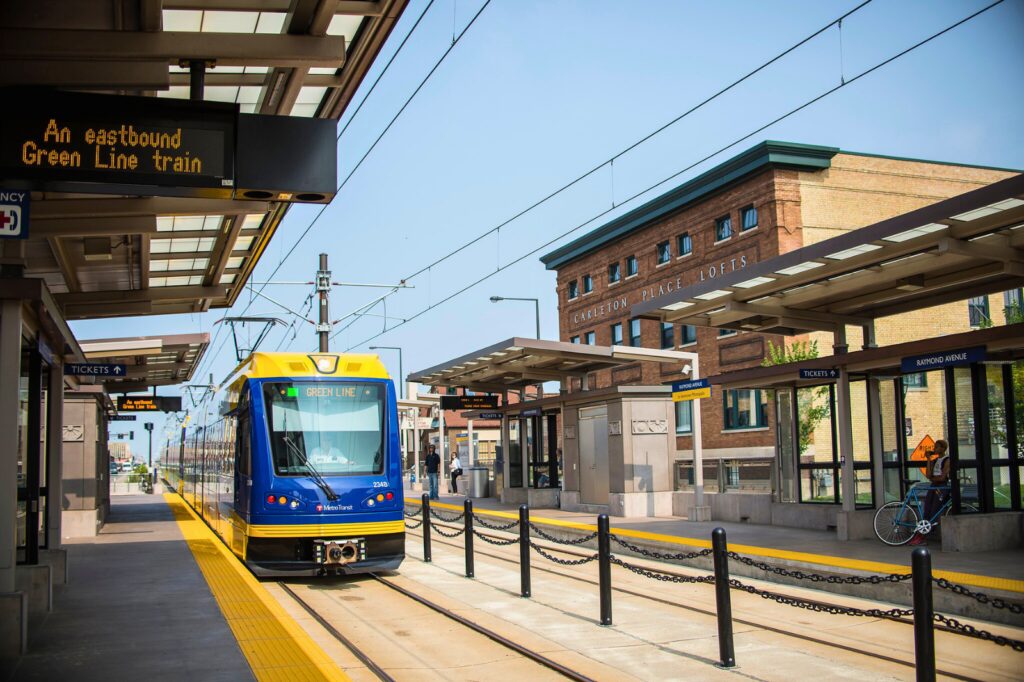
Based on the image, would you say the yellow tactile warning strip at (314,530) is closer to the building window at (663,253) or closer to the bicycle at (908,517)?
the bicycle at (908,517)

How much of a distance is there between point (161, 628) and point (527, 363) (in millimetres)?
16046

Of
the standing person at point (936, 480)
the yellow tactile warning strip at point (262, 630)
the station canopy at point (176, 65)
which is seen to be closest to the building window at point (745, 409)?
the standing person at point (936, 480)

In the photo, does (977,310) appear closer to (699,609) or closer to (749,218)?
(749,218)

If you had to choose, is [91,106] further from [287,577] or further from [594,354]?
[594,354]

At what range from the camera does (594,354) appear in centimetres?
2330

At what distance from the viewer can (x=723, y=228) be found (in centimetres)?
3994

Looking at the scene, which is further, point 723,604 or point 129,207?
point 129,207

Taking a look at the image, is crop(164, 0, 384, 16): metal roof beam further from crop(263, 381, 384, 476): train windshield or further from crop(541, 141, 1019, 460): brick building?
crop(541, 141, 1019, 460): brick building

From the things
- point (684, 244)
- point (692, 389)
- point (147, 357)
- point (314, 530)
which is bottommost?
point (314, 530)

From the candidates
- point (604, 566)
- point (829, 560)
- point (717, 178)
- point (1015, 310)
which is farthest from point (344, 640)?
point (717, 178)

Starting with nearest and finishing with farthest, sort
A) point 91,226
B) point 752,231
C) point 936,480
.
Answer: point 91,226 → point 936,480 → point 752,231

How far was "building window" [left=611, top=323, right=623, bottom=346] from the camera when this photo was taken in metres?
47.7

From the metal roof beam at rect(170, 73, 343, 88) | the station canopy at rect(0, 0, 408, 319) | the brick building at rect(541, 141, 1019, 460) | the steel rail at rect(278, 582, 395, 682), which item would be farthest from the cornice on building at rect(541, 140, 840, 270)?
the metal roof beam at rect(170, 73, 343, 88)

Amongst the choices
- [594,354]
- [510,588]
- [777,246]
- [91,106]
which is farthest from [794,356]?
[91,106]
